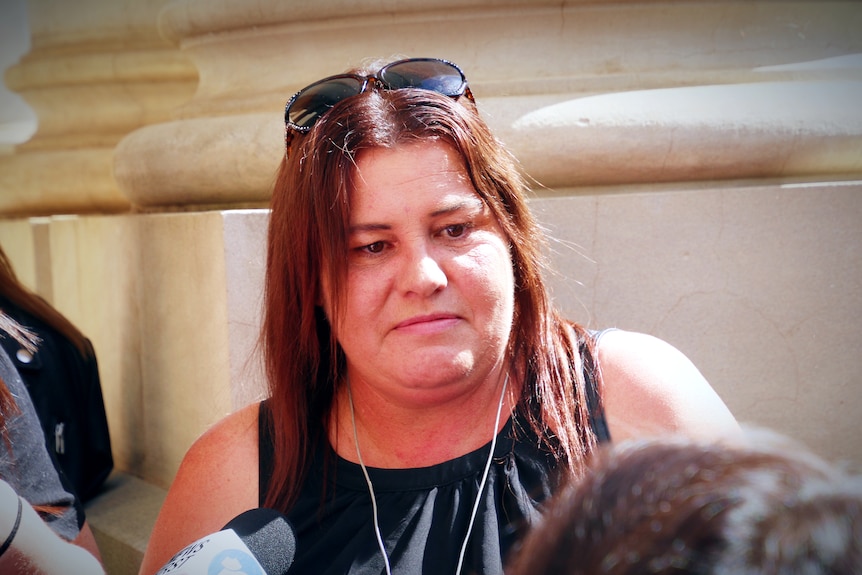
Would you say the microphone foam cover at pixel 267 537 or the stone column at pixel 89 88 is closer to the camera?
the microphone foam cover at pixel 267 537

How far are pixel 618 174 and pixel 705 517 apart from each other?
2112 millimetres

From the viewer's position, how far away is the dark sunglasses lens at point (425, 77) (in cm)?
201

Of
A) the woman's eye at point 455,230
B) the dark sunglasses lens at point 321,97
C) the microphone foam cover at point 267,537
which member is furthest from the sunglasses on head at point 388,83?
the microphone foam cover at point 267,537

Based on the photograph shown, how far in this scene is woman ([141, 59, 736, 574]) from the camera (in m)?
1.83

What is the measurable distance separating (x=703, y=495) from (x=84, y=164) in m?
3.87

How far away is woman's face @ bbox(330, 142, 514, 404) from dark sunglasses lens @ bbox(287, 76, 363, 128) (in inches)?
8.3

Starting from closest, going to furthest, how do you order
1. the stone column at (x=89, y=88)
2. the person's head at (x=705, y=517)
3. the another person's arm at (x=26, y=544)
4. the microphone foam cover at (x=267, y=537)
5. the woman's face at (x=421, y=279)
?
the person's head at (x=705, y=517) < the microphone foam cover at (x=267, y=537) < the another person's arm at (x=26, y=544) < the woman's face at (x=421, y=279) < the stone column at (x=89, y=88)

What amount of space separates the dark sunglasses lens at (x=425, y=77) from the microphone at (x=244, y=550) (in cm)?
104

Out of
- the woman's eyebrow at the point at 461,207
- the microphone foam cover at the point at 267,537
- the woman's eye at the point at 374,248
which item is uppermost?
the woman's eyebrow at the point at 461,207

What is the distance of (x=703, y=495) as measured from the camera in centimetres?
73

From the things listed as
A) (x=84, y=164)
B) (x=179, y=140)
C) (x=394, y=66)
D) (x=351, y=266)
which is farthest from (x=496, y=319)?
(x=84, y=164)

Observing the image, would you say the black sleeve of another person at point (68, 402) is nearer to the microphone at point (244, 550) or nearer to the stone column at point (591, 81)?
the stone column at point (591, 81)

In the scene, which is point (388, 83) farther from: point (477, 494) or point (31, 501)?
point (31, 501)

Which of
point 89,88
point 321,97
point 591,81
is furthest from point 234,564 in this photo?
point 89,88
